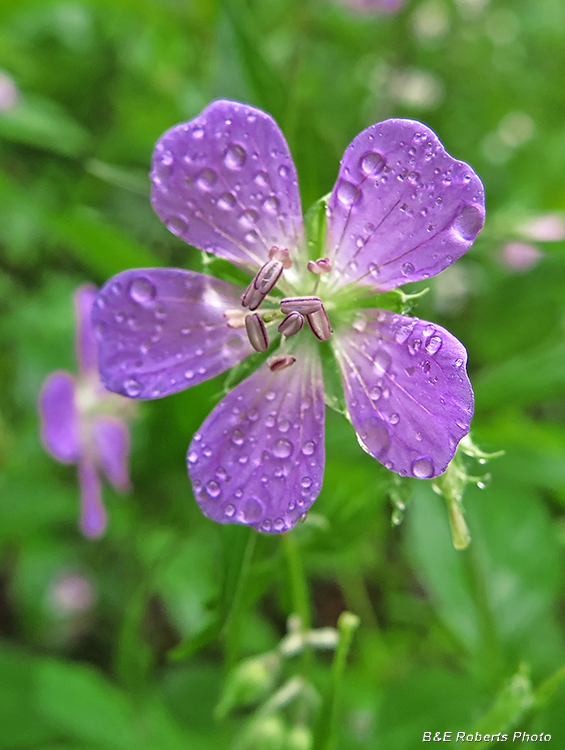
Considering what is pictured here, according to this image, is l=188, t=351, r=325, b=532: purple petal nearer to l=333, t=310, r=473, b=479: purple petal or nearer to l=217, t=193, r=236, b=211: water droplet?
l=333, t=310, r=473, b=479: purple petal

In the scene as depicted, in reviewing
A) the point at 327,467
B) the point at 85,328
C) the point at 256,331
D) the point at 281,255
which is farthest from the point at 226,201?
the point at 85,328

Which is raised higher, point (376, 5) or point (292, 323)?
point (376, 5)

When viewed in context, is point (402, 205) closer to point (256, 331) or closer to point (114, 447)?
point (256, 331)

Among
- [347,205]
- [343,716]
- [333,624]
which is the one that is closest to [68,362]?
[333,624]

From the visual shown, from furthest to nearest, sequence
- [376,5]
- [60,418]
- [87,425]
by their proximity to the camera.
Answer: [376,5] → [87,425] → [60,418]

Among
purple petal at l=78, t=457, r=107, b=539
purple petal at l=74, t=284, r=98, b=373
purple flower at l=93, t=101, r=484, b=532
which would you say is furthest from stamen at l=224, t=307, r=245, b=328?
purple petal at l=78, t=457, r=107, b=539

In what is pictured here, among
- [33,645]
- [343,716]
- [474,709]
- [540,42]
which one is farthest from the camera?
[540,42]

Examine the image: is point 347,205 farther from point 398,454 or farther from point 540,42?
point 540,42
